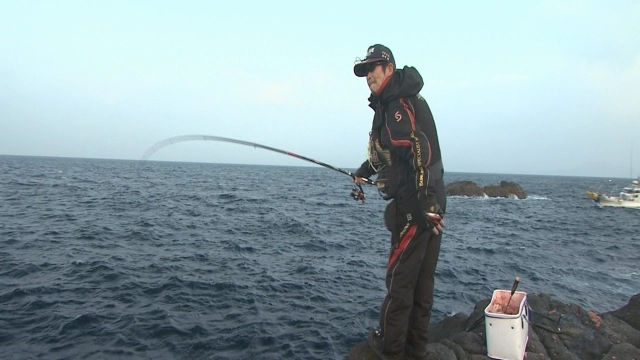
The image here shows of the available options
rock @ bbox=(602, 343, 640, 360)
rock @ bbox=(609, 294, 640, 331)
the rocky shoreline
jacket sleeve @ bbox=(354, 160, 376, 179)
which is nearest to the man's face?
jacket sleeve @ bbox=(354, 160, 376, 179)

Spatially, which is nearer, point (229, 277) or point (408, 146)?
point (408, 146)

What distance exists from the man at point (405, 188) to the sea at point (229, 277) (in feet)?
12.0

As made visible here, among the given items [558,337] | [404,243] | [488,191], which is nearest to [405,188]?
[404,243]

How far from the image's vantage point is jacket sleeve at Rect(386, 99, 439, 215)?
3.69 meters

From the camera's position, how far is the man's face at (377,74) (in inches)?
157

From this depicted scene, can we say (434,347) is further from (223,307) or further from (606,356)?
(223,307)

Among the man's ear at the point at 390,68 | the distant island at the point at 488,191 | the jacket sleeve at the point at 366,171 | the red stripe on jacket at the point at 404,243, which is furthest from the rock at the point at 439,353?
the distant island at the point at 488,191

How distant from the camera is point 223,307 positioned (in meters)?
9.15

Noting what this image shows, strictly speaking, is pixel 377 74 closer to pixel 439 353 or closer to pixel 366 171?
pixel 366 171

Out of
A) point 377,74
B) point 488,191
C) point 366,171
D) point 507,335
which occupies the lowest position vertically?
point 488,191

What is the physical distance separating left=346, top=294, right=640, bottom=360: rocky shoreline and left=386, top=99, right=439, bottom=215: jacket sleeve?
2.05 m

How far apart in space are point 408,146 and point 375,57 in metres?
0.98

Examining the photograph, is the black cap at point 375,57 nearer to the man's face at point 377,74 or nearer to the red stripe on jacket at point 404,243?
the man's face at point 377,74

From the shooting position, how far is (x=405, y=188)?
13.1 ft
